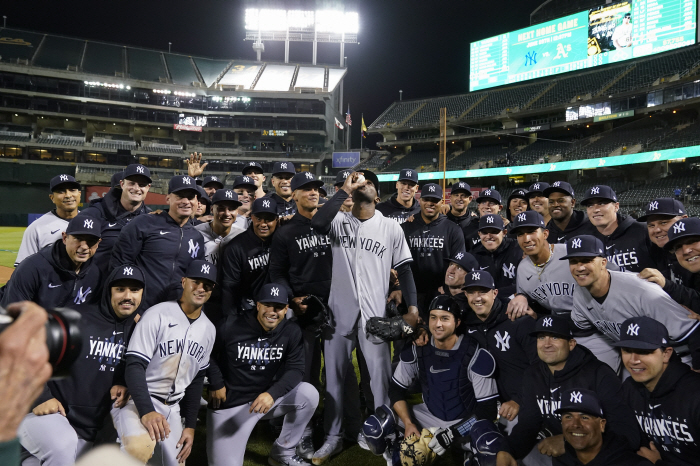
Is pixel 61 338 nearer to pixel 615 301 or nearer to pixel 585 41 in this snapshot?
pixel 615 301

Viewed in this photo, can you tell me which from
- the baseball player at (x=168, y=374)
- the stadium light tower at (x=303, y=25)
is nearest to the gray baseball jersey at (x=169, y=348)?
the baseball player at (x=168, y=374)

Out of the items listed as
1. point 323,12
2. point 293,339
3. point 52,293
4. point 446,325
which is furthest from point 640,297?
point 323,12

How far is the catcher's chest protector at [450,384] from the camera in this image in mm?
4148

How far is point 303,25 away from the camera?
48.4 m

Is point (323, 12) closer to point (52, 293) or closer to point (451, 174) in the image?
point (451, 174)

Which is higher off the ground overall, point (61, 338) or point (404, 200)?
point (404, 200)

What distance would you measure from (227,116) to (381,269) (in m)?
49.2

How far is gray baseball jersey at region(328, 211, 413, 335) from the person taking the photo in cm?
452

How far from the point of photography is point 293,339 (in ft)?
14.3

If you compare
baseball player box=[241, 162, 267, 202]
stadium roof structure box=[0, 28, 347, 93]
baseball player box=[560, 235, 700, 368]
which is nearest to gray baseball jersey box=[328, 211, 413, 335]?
baseball player box=[560, 235, 700, 368]

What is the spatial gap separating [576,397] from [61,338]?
3.25 m

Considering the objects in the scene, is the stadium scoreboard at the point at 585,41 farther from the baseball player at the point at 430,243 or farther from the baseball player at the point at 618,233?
the baseball player at the point at 430,243

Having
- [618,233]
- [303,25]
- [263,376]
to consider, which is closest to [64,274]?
[263,376]

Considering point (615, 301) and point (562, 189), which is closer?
point (615, 301)
